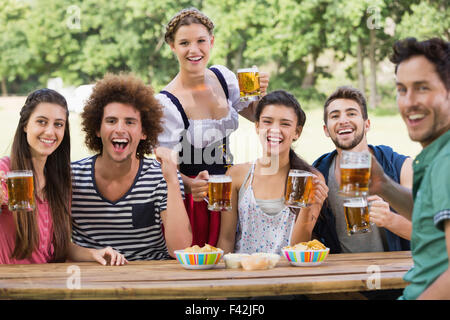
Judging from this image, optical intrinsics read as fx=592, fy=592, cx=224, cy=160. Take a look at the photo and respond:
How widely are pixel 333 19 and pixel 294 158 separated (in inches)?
760

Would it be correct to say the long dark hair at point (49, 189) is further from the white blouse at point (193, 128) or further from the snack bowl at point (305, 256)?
the snack bowl at point (305, 256)

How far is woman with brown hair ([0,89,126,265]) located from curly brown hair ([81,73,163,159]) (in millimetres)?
191

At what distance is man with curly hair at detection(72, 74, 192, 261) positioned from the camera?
2930 mm

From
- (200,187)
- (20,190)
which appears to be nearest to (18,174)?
(20,190)

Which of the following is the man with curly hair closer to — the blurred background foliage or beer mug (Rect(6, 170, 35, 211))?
beer mug (Rect(6, 170, 35, 211))

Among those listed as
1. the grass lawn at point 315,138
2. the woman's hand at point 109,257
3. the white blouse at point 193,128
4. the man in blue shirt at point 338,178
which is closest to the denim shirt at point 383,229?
the man in blue shirt at point 338,178

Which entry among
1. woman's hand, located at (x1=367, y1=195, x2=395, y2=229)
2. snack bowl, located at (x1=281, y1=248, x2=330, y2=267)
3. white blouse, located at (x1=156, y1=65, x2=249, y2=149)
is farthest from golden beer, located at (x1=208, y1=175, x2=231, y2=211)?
white blouse, located at (x1=156, y1=65, x2=249, y2=149)

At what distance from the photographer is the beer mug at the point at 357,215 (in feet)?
8.86

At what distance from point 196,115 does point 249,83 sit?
0.39 meters

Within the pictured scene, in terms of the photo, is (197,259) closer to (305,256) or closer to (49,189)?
(305,256)

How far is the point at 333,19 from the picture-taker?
21.5 metres

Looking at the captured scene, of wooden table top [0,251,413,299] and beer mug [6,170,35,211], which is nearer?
wooden table top [0,251,413,299]

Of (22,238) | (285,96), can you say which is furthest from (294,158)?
(22,238)

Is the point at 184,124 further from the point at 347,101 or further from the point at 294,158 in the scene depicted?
the point at 347,101
